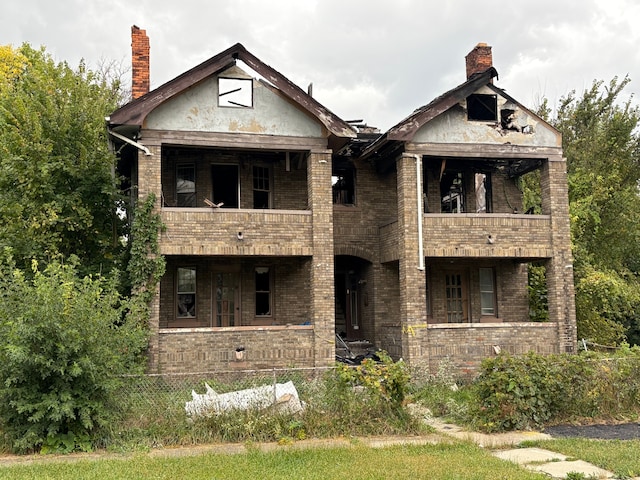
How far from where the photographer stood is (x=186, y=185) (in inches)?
706

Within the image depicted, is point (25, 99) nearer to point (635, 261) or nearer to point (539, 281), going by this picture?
point (539, 281)

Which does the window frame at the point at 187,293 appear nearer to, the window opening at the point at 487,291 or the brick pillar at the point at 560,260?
the window opening at the point at 487,291

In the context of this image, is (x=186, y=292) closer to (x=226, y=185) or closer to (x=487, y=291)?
(x=226, y=185)

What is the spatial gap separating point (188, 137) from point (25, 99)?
490 centimetres

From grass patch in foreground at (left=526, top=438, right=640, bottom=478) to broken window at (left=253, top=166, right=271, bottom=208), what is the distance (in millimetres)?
10984

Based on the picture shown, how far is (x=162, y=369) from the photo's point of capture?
48.5 ft

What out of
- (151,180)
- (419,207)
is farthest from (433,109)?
(151,180)

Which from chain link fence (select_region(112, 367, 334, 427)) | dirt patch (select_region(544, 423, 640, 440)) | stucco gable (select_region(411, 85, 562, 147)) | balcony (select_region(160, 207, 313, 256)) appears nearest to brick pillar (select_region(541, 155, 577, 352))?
stucco gable (select_region(411, 85, 562, 147))

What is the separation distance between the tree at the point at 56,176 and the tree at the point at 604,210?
15.3m

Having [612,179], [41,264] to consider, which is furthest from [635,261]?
[41,264]

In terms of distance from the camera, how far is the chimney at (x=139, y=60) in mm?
17641

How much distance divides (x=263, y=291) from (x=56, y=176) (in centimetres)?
641

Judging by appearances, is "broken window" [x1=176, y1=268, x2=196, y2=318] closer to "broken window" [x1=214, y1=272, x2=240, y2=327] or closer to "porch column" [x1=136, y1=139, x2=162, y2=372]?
"broken window" [x1=214, y1=272, x2=240, y2=327]

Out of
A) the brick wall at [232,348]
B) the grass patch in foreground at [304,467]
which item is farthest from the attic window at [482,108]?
the grass patch in foreground at [304,467]
